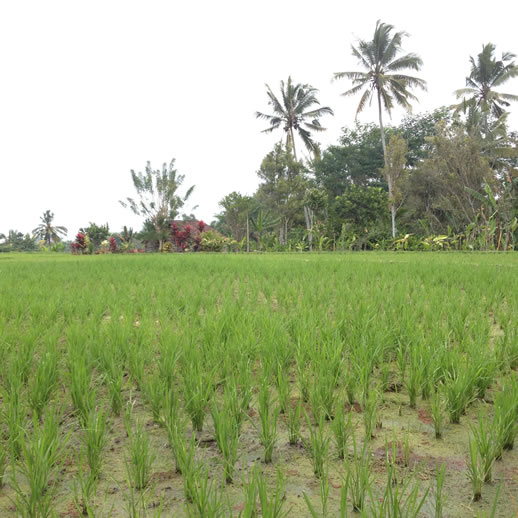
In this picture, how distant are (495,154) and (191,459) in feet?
68.8

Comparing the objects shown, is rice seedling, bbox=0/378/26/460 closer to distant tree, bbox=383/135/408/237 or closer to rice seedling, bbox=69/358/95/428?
rice seedling, bbox=69/358/95/428

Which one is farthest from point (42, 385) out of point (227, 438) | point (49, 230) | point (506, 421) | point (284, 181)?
point (49, 230)

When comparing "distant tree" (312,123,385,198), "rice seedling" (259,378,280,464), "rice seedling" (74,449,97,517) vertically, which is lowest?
"rice seedling" (74,449,97,517)

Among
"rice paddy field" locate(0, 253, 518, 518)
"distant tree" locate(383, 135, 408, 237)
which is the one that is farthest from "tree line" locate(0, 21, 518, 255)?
"rice paddy field" locate(0, 253, 518, 518)

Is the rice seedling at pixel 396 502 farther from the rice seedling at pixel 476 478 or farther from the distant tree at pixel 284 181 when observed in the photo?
the distant tree at pixel 284 181

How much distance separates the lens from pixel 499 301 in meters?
2.74

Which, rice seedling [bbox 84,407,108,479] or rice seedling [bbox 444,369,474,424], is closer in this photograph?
rice seedling [bbox 84,407,108,479]

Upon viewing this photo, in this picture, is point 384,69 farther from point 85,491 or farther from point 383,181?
point 85,491

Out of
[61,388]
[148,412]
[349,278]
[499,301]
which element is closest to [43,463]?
[148,412]

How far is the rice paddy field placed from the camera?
2.69 ft

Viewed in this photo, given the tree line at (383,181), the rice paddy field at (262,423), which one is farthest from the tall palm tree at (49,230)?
the rice paddy field at (262,423)

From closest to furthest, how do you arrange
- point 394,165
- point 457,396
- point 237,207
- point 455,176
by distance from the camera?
point 457,396 → point 455,176 → point 394,165 → point 237,207

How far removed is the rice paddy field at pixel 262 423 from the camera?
32.3 inches

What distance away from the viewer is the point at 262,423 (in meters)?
1.03
